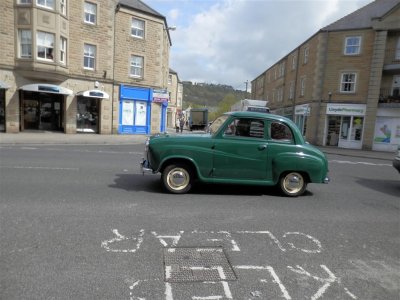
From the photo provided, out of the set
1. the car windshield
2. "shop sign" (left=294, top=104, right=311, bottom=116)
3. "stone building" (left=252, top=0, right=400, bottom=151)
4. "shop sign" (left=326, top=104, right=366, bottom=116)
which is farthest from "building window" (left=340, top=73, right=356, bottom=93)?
the car windshield

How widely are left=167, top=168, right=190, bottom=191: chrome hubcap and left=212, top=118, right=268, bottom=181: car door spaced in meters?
0.62

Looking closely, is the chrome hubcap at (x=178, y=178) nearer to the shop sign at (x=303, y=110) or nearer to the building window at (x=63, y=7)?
the building window at (x=63, y=7)

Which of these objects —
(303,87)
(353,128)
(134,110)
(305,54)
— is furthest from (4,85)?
(353,128)

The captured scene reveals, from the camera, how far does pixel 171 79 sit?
53938 mm

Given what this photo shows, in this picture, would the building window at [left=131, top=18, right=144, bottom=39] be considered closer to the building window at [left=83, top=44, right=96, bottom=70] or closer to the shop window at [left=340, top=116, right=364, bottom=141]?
the building window at [left=83, top=44, right=96, bottom=70]

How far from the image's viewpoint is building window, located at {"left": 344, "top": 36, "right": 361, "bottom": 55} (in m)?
25.6

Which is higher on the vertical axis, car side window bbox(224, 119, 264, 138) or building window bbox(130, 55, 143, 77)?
building window bbox(130, 55, 143, 77)

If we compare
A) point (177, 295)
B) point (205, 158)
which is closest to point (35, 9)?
point (205, 158)

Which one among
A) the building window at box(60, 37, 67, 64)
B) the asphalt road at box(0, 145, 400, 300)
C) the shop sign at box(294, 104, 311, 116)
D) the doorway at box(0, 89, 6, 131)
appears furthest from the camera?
the shop sign at box(294, 104, 311, 116)

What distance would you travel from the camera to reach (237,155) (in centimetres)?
670

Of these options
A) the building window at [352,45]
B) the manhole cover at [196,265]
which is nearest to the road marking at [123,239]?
the manhole cover at [196,265]

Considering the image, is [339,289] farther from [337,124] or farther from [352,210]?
[337,124]

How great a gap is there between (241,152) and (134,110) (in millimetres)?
20781

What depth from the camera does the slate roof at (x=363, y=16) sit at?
25.8 meters
